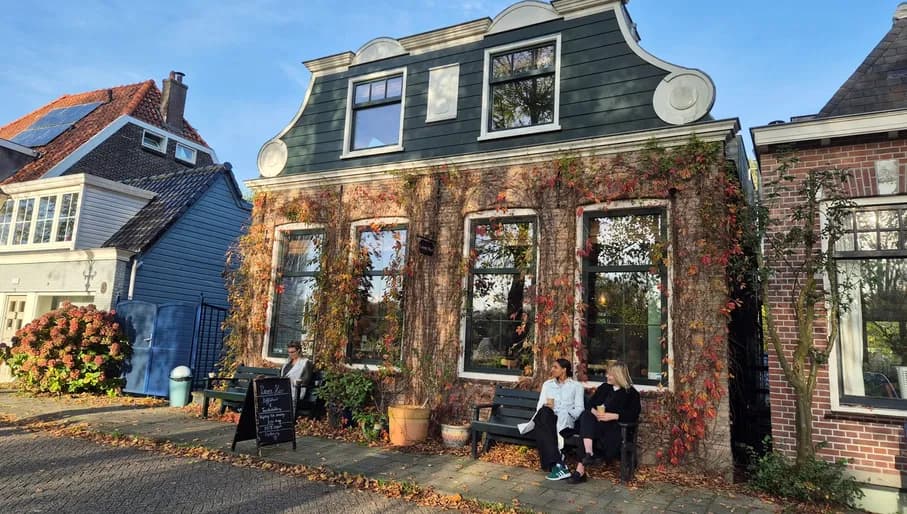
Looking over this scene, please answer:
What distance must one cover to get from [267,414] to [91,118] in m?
17.8

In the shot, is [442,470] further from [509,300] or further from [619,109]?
[619,109]

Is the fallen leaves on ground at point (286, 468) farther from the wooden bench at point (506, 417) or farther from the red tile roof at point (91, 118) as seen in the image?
the red tile roof at point (91, 118)

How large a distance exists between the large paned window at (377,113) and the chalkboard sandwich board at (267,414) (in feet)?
15.9

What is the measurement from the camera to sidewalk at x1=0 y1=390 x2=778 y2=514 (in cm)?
560

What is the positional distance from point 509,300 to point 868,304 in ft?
14.6

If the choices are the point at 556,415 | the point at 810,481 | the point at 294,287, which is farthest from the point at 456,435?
the point at 294,287

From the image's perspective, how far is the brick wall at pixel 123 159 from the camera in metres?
17.8

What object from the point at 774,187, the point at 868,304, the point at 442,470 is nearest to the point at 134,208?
the point at 442,470

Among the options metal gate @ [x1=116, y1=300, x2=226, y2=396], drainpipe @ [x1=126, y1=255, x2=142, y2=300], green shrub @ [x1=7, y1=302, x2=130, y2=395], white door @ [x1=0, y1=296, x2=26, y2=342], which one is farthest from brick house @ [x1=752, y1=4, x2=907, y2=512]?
white door @ [x1=0, y1=296, x2=26, y2=342]

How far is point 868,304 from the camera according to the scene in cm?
649

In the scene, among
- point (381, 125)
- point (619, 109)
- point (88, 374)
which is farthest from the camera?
point (88, 374)

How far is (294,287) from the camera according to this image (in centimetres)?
1061

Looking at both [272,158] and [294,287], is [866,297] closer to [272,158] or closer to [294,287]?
[294,287]

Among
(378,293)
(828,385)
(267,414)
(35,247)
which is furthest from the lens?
(35,247)
